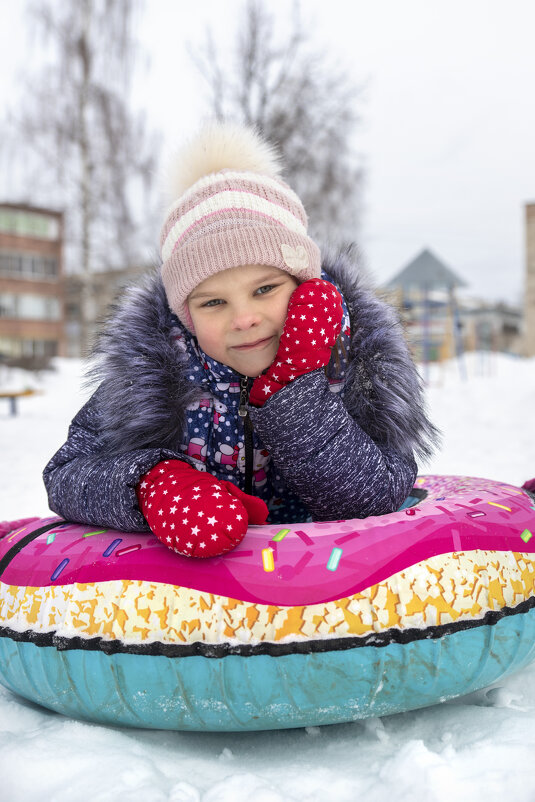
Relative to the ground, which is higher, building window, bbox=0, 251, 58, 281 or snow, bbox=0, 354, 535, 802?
building window, bbox=0, 251, 58, 281

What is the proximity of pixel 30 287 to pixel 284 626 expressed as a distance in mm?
26647

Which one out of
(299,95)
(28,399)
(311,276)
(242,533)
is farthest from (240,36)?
(242,533)

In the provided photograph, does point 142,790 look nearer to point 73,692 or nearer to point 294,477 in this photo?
point 73,692

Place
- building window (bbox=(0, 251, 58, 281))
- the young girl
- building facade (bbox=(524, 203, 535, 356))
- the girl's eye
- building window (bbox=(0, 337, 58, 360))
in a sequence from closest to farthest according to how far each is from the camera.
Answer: the young girl, the girl's eye, building facade (bbox=(524, 203, 535, 356)), building window (bbox=(0, 251, 58, 281)), building window (bbox=(0, 337, 58, 360))

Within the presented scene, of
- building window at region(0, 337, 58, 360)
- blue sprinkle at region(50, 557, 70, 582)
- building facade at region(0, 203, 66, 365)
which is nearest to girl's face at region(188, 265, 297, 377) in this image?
blue sprinkle at region(50, 557, 70, 582)

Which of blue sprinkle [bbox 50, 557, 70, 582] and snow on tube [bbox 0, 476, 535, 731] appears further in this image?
blue sprinkle [bbox 50, 557, 70, 582]

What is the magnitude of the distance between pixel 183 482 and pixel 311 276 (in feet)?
2.16

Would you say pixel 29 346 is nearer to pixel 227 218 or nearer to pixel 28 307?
pixel 28 307

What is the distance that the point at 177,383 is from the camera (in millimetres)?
1684

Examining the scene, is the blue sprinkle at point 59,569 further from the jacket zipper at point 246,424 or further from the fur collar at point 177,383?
the jacket zipper at point 246,424

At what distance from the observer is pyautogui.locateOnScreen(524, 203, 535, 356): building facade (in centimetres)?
2227

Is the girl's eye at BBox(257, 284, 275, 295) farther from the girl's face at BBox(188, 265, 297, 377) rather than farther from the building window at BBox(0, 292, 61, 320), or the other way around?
the building window at BBox(0, 292, 61, 320)

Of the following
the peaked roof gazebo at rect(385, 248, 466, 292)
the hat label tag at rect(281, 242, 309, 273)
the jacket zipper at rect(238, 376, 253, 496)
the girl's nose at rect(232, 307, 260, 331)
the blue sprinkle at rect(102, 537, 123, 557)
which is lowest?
the blue sprinkle at rect(102, 537, 123, 557)

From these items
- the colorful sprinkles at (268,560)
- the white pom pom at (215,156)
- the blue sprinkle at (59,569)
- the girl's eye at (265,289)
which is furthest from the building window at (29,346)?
the colorful sprinkles at (268,560)
